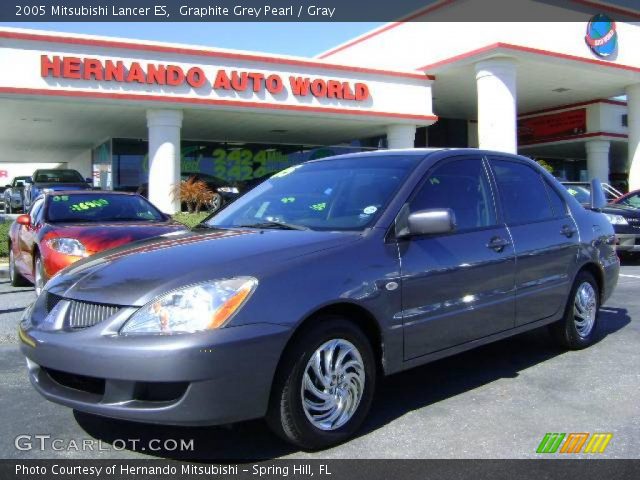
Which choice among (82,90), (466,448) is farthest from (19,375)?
(82,90)

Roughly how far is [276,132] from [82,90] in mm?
9863

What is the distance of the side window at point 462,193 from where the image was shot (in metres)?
4.21

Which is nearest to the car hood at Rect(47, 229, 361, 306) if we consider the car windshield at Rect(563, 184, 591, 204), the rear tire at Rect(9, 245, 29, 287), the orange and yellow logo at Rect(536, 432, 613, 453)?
the orange and yellow logo at Rect(536, 432, 613, 453)

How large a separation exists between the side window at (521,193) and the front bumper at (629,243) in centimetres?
724

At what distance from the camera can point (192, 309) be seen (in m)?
3.03

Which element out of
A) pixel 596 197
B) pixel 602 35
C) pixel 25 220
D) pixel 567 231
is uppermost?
pixel 602 35

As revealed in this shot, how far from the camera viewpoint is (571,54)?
2123cm

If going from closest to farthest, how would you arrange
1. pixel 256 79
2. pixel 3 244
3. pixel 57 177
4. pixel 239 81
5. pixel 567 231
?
1. pixel 567 231
2. pixel 3 244
3. pixel 239 81
4. pixel 256 79
5. pixel 57 177

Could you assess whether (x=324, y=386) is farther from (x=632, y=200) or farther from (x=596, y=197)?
(x=632, y=200)

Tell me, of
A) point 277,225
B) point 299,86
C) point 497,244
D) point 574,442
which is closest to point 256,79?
point 299,86

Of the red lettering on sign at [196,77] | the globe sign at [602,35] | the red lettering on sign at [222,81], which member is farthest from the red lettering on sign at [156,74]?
the globe sign at [602,35]

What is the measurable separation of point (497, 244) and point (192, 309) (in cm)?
235

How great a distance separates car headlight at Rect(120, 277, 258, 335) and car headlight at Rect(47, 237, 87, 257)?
3.93 metres

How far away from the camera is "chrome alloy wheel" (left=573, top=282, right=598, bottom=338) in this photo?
5.38 meters
